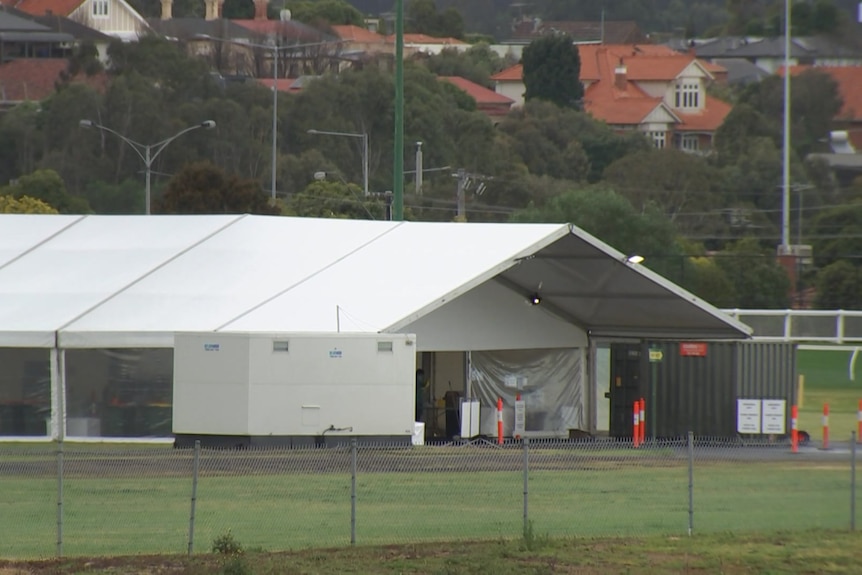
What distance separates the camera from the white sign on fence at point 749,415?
35.7 m

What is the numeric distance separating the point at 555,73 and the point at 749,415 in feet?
403

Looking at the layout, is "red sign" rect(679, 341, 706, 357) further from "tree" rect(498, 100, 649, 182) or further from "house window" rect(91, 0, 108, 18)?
"house window" rect(91, 0, 108, 18)

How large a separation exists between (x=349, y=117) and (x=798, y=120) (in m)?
46.8

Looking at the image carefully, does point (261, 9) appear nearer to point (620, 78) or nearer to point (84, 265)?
point (620, 78)

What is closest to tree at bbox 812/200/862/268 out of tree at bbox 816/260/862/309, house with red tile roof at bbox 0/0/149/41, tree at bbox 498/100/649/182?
tree at bbox 816/260/862/309

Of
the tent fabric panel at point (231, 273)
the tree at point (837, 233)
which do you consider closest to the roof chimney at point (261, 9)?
the tree at point (837, 233)

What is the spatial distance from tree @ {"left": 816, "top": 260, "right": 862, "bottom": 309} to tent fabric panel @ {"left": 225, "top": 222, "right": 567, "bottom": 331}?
39.9m

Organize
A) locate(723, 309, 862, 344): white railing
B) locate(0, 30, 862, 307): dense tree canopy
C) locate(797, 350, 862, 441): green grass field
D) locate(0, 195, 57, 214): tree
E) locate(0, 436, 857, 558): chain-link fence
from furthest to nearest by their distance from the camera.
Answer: locate(0, 30, 862, 307): dense tree canopy → locate(0, 195, 57, 214): tree → locate(723, 309, 862, 344): white railing → locate(797, 350, 862, 441): green grass field → locate(0, 436, 857, 558): chain-link fence

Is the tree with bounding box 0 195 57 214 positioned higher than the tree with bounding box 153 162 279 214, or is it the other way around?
the tree with bounding box 153 162 279 214

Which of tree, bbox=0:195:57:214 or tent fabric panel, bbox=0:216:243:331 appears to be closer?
tent fabric panel, bbox=0:216:243:331

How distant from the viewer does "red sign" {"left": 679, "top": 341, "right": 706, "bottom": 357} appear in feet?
118

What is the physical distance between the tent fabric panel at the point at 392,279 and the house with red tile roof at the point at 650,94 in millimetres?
118869

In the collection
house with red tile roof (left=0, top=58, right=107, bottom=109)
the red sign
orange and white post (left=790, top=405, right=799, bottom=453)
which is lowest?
orange and white post (left=790, top=405, right=799, bottom=453)

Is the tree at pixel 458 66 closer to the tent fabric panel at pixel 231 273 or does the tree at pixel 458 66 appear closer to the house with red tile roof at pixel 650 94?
the house with red tile roof at pixel 650 94
